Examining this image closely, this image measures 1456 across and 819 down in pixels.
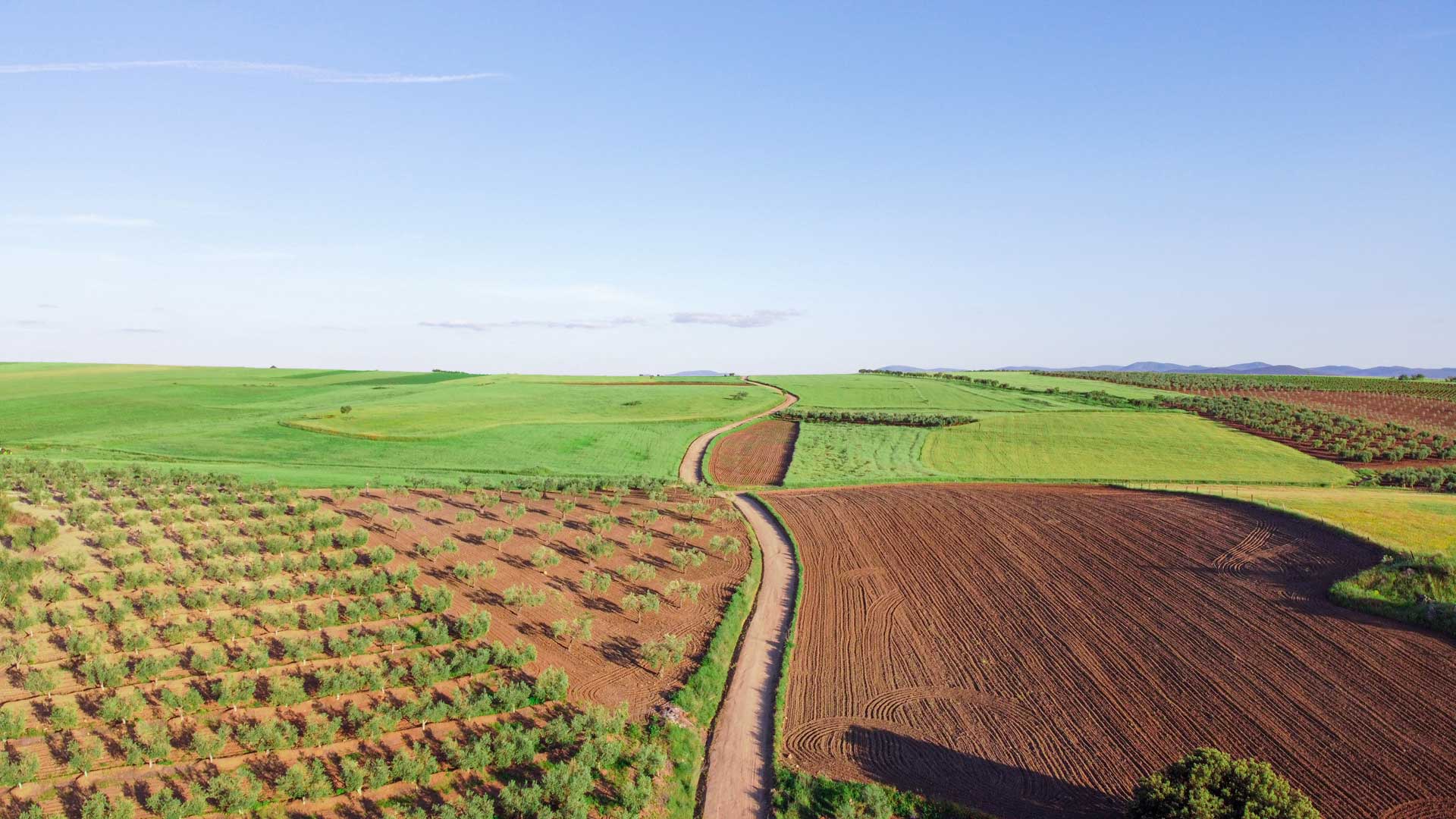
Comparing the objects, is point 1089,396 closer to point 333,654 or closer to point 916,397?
point 916,397

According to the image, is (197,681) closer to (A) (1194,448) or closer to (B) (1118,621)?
(B) (1118,621)

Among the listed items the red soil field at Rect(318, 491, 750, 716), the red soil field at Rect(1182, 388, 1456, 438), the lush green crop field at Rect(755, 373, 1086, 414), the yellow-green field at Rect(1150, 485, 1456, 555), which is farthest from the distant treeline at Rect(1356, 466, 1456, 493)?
the red soil field at Rect(318, 491, 750, 716)

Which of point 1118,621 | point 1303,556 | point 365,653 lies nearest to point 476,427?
point 365,653

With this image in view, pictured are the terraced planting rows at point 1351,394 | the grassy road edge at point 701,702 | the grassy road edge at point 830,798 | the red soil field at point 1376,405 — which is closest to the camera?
the grassy road edge at point 830,798

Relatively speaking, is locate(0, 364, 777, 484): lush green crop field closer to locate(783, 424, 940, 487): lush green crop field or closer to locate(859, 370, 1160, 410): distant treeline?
locate(783, 424, 940, 487): lush green crop field

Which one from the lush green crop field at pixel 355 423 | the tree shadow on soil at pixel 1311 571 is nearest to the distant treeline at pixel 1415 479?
the tree shadow on soil at pixel 1311 571

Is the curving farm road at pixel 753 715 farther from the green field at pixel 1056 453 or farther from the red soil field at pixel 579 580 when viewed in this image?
the green field at pixel 1056 453
